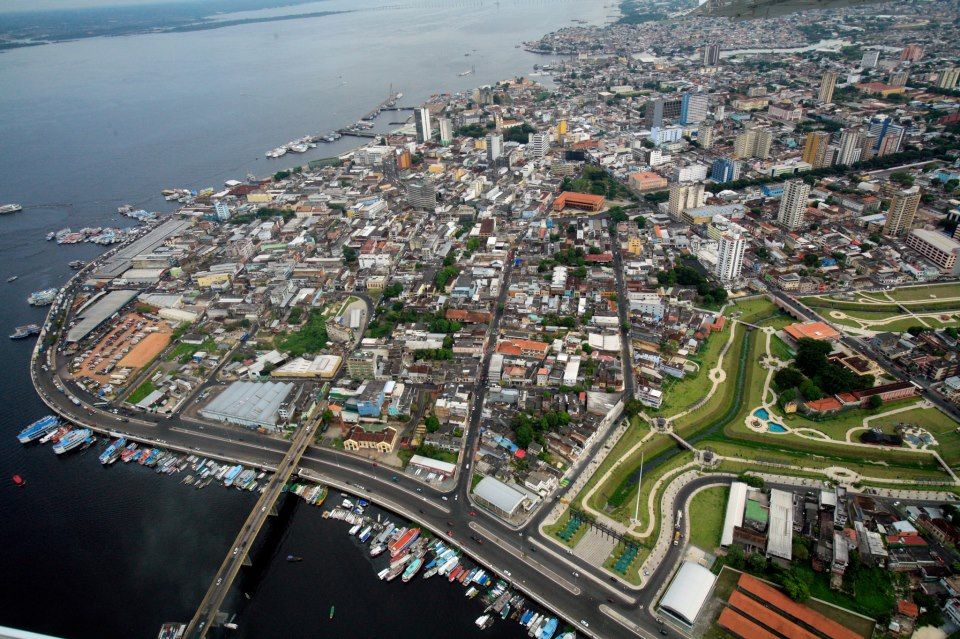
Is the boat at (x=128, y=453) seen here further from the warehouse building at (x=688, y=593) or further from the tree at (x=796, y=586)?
the tree at (x=796, y=586)

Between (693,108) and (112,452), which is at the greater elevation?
(693,108)

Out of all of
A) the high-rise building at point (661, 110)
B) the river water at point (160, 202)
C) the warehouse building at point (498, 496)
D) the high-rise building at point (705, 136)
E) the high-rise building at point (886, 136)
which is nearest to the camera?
the river water at point (160, 202)

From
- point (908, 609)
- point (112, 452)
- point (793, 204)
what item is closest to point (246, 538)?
point (112, 452)

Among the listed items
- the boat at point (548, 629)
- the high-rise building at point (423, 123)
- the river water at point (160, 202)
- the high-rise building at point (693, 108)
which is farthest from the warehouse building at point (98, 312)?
the high-rise building at point (693, 108)

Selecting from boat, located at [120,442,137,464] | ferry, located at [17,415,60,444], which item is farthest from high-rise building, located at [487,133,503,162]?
ferry, located at [17,415,60,444]

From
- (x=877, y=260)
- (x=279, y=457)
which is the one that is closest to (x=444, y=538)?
(x=279, y=457)

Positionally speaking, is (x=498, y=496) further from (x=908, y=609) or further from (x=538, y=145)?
(x=538, y=145)

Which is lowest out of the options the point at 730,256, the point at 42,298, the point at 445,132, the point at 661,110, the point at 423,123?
the point at 42,298
